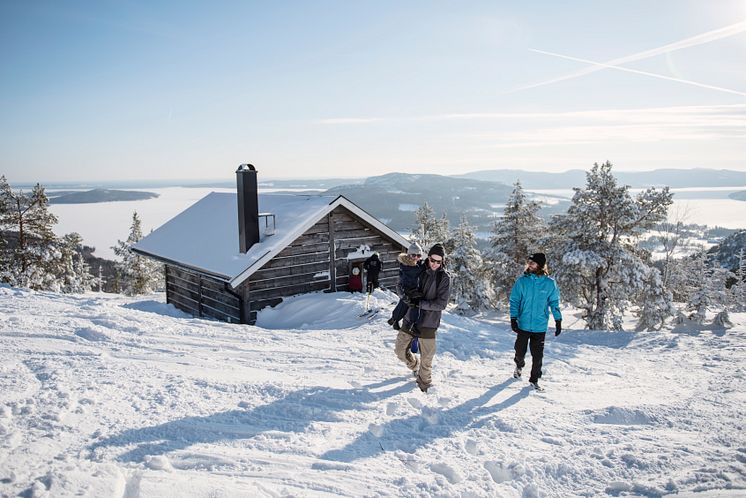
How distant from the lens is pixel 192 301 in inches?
671

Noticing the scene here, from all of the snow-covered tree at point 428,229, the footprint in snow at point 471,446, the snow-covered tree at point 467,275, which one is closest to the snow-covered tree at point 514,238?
the snow-covered tree at point 467,275

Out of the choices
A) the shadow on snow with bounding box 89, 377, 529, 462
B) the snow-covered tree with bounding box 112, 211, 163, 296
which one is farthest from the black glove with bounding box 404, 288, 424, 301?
the snow-covered tree with bounding box 112, 211, 163, 296

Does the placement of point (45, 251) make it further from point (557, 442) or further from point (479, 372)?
point (557, 442)

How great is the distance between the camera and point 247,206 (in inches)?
567

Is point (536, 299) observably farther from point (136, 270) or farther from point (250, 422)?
point (136, 270)

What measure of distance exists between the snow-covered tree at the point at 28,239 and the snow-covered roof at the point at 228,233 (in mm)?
11860

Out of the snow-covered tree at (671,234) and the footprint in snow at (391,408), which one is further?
the snow-covered tree at (671,234)

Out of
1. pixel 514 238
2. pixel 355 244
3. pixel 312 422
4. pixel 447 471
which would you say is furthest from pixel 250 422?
pixel 514 238

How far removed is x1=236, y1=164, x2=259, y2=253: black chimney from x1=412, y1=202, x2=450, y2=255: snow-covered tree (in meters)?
24.2

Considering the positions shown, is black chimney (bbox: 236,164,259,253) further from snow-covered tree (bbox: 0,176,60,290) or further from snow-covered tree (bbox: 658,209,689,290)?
snow-covered tree (bbox: 658,209,689,290)

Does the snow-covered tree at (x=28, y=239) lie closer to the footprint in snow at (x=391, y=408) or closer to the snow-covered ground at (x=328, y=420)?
the snow-covered ground at (x=328, y=420)

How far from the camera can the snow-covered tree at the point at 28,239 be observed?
86.1 ft

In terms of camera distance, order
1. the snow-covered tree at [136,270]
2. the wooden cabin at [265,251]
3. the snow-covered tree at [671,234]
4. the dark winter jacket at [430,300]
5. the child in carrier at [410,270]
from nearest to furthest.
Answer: the dark winter jacket at [430,300] → the child in carrier at [410,270] → the wooden cabin at [265,251] → the snow-covered tree at [671,234] → the snow-covered tree at [136,270]

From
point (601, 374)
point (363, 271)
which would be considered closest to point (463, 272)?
point (363, 271)
